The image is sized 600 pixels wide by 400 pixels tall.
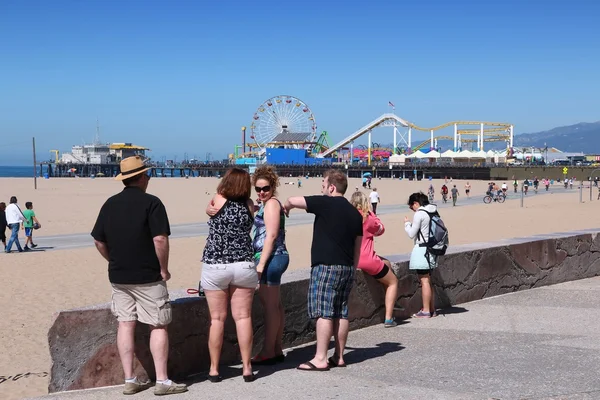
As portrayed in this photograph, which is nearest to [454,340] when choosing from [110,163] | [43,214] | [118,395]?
[118,395]

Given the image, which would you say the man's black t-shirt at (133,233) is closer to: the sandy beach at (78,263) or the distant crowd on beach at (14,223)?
the sandy beach at (78,263)

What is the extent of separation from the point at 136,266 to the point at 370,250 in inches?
90.2

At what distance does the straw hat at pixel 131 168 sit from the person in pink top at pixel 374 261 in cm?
183

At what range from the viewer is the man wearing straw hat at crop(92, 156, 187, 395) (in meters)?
3.98

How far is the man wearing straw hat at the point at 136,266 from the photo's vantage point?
13.1 feet

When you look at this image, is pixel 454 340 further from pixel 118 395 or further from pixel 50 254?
pixel 50 254

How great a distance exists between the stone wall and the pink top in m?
0.13

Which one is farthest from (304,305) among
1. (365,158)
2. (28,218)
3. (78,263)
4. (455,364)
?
(365,158)

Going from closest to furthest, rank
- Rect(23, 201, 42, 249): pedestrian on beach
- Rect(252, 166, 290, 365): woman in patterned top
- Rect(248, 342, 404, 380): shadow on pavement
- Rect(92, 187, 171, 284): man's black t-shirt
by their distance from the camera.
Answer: Rect(92, 187, 171, 284): man's black t-shirt < Rect(252, 166, 290, 365): woman in patterned top < Rect(248, 342, 404, 380): shadow on pavement < Rect(23, 201, 42, 249): pedestrian on beach

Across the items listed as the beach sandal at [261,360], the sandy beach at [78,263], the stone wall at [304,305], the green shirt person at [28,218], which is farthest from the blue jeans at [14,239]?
the beach sandal at [261,360]

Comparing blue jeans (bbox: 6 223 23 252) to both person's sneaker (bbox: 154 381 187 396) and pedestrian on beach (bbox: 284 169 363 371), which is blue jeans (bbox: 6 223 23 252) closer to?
pedestrian on beach (bbox: 284 169 363 371)

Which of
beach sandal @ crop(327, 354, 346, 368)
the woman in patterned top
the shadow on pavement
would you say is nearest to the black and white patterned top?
the woman in patterned top

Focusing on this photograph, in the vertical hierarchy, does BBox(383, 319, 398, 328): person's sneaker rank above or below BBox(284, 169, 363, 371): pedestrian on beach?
below

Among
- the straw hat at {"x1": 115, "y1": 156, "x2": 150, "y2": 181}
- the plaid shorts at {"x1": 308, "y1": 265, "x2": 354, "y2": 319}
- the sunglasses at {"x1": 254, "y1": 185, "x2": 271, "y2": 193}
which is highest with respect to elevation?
the straw hat at {"x1": 115, "y1": 156, "x2": 150, "y2": 181}
